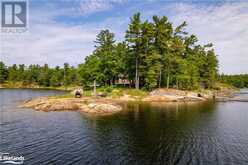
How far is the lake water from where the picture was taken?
20.1 m

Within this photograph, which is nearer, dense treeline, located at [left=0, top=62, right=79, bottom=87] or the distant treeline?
the distant treeline

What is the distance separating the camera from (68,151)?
2161cm

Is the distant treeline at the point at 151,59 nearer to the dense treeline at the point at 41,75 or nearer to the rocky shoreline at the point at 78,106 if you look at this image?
the rocky shoreline at the point at 78,106

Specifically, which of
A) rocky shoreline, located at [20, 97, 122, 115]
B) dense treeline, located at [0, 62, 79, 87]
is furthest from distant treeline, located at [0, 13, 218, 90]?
dense treeline, located at [0, 62, 79, 87]

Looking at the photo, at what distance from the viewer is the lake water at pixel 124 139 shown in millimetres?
20078

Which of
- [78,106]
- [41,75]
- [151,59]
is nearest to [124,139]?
[78,106]

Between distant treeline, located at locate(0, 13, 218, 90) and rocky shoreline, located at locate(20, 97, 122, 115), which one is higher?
distant treeline, located at locate(0, 13, 218, 90)

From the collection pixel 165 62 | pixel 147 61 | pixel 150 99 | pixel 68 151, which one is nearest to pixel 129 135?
pixel 68 151

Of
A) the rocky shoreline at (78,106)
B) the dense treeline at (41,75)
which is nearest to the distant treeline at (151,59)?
the rocky shoreline at (78,106)

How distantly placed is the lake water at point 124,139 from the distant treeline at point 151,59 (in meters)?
37.0

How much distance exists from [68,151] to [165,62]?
192 feet

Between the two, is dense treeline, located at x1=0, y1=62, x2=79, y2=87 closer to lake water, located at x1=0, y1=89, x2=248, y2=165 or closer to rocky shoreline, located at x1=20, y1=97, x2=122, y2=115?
rocky shoreline, located at x1=20, y1=97, x2=122, y2=115

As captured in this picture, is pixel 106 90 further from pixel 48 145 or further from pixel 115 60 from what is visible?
pixel 48 145

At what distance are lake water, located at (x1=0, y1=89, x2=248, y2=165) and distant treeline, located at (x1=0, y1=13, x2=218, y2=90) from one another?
37.0m
